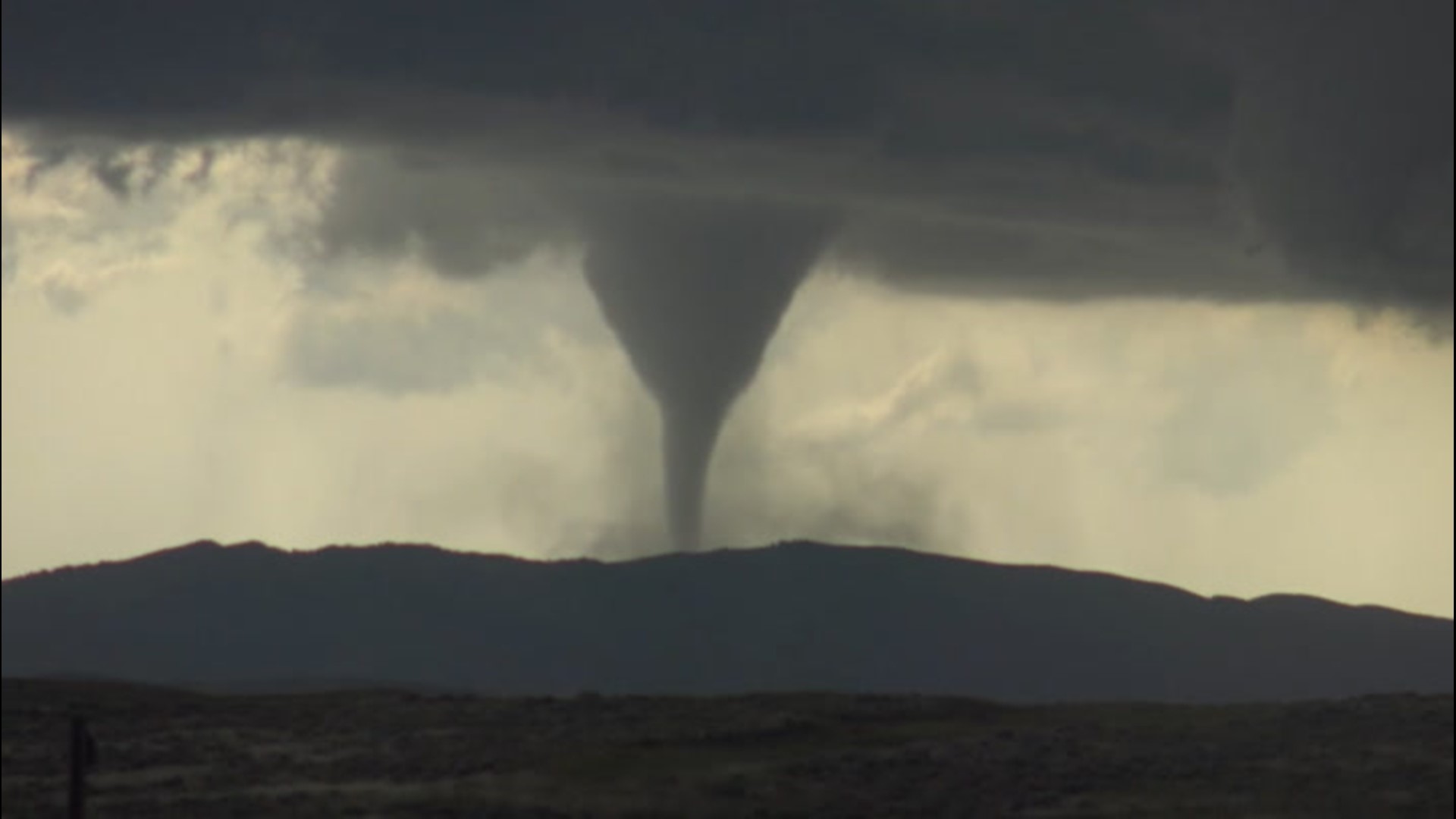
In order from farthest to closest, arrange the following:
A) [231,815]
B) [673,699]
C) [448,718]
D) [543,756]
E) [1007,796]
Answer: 1. [673,699]
2. [448,718]
3. [543,756]
4. [1007,796]
5. [231,815]

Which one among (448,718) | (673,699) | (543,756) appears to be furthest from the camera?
(673,699)

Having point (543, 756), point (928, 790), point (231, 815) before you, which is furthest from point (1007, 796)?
point (231, 815)

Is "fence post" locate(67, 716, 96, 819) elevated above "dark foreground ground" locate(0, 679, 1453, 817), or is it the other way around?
"dark foreground ground" locate(0, 679, 1453, 817)

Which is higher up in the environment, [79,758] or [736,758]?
[736,758]

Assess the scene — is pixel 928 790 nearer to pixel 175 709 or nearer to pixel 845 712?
pixel 845 712

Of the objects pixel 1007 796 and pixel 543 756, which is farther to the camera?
pixel 543 756

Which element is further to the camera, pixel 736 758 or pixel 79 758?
pixel 736 758

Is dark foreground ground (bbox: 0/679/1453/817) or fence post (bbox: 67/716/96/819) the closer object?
fence post (bbox: 67/716/96/819)
